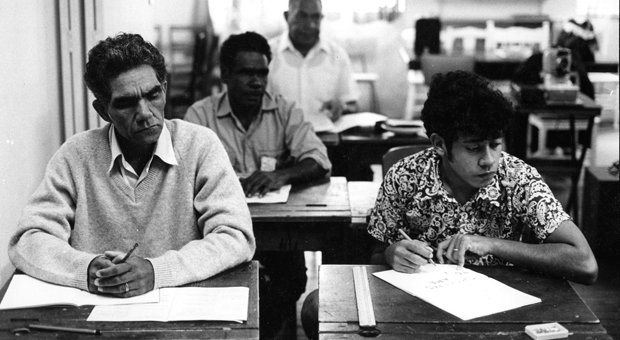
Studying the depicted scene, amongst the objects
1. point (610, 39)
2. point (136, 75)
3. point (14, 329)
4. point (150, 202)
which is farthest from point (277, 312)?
point (610, 39)

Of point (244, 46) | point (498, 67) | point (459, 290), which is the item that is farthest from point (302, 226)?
point (498, 67)

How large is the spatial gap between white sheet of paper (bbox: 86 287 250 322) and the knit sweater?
0.65 ft

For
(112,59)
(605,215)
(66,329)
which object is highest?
(112,59)

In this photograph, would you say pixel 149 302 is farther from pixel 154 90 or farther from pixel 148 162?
pixel 154 90

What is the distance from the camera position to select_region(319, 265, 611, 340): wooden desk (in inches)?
62.9

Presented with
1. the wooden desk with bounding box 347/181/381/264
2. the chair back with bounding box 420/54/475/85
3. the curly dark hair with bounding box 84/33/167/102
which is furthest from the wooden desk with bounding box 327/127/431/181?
the chair back with bounding box 420/54/475/85

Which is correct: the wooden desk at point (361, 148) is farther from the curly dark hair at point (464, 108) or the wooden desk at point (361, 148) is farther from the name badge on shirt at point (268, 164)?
the curly dark hair at point (464, 108)

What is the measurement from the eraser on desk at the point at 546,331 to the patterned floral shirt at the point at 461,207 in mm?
413

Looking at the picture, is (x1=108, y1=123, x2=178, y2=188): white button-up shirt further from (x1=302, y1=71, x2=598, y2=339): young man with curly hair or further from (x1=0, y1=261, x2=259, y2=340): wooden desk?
(x1=302, y1=71, x2=598, y2=339): young man with curly hair

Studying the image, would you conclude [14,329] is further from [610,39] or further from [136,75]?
[610,39]

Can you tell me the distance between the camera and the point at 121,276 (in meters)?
1.75

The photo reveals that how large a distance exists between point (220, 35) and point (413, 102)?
85.8 inches

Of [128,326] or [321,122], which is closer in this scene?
[128,326]

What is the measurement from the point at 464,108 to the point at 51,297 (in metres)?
1.14
